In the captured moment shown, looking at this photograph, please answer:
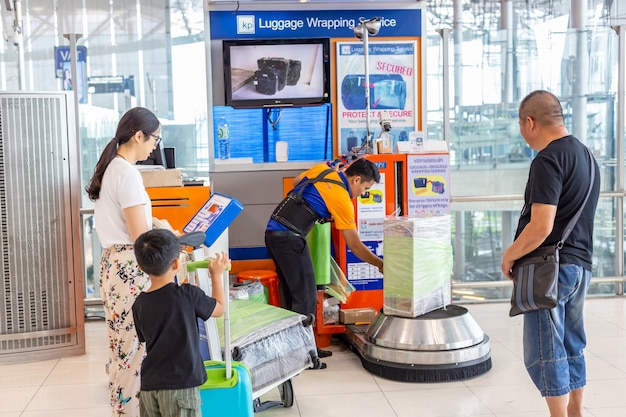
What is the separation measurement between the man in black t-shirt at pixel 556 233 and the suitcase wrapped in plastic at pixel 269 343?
1.19m

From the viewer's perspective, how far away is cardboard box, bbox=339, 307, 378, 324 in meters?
5.28

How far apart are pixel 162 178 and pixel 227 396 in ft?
7.76

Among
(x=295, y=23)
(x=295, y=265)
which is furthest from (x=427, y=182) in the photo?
(x=295, y=23)

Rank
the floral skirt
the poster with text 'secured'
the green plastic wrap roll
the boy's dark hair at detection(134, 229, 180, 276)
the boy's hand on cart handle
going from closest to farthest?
the boy's dark hair at detection(134, 229, 180, 276) < the boy's hand on cart handle < the floral skirt < the green plastic wrap roll < the poster with text 'secured'

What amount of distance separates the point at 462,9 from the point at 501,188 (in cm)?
209

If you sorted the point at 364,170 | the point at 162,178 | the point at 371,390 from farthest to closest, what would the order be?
the point at 162,178 < the point at 364,170 < the point at 371,390

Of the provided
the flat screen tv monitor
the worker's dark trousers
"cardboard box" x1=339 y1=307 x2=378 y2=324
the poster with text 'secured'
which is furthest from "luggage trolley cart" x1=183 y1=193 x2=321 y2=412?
the poster with text 'secured'

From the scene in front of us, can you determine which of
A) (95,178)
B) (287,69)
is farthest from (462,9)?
(95,178)

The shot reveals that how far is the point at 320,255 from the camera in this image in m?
5.12

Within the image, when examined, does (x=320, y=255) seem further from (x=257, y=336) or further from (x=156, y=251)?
(x=156, y=251)

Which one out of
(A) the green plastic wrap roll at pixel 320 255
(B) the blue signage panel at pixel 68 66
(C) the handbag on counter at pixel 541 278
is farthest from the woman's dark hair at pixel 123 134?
(B) the blue signage panel at pixel 68 66

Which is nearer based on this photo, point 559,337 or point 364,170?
point 559,337

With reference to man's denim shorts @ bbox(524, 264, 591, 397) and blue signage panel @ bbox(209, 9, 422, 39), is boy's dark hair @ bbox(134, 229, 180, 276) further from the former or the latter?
blue signage panel @ bbox(209, 9, 422, 39)

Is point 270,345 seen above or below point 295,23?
below
